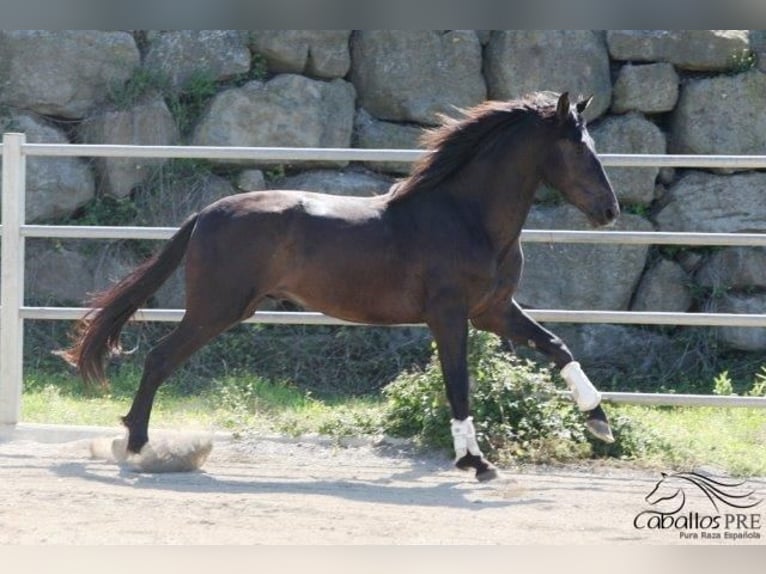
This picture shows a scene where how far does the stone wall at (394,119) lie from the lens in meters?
10.3

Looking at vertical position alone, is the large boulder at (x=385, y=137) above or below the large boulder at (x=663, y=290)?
above

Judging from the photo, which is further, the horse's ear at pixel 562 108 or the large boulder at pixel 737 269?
the large boulder at pixel 737 269

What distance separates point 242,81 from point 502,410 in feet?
15.8

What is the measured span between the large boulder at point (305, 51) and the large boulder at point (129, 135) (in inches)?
39.5

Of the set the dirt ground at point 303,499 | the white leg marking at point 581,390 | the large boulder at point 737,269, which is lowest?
the dirt ground at point 303,499

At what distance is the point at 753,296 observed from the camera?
10.3 m

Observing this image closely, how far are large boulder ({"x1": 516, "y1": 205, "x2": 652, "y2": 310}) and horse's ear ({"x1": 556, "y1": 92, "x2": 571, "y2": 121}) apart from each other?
3.58 meters

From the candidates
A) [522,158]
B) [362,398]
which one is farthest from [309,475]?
[362,398]

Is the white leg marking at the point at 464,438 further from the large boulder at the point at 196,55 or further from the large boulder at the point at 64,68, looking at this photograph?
the large boulder at the point at 64,68

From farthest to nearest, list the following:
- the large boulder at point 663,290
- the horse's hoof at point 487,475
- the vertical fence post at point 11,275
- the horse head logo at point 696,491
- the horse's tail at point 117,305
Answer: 1. the large boulder at point 663,290
2. the vertical fence post at point 11,275
3. the horse's tail at point 117,305
4. the horse's hoof at point 487,475
5. the horse head logo at point 696,491

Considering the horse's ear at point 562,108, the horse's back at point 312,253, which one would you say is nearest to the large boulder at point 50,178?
the horse's back at point 312,253

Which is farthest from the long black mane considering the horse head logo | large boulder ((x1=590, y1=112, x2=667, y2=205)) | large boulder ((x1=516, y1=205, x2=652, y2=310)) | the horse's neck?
large boulder ((x1=590, y1=112, x2=667, y2=205))

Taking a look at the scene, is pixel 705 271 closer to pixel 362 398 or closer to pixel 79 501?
pixel 362 398

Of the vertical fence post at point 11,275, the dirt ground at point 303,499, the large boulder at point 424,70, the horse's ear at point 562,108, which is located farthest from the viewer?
the large boulder at point 424,70
